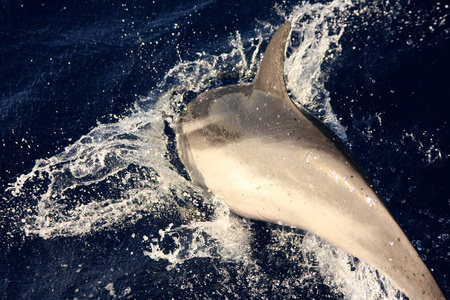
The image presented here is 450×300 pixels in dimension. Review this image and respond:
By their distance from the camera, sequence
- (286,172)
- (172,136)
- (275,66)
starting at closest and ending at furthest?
(286,172), (275,66), (172,136)

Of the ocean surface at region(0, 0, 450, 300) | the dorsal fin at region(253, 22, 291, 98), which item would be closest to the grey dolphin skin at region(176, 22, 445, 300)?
the dorsal fin at region(253, 22, 291, 98)

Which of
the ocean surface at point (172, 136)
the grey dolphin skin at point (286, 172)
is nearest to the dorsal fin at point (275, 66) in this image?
the grey dolphin skin at point (286, 172)

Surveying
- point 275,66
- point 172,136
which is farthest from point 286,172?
point 172,136

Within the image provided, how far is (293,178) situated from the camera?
3523 mm

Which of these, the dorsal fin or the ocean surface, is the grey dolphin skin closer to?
the dorsal fin

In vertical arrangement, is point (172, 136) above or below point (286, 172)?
below

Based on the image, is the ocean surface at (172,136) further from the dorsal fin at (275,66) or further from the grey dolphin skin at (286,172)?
the dorsal fin at (275,66)

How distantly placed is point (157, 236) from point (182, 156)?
103cm

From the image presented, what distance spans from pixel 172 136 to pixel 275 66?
1.92m

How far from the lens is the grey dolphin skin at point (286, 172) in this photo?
2.93 metres

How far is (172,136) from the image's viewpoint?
535cm

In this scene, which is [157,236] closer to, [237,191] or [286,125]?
[237,191]

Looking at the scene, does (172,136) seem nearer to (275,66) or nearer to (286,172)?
(275,66)

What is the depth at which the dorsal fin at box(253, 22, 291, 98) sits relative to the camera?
3949 millimetres
